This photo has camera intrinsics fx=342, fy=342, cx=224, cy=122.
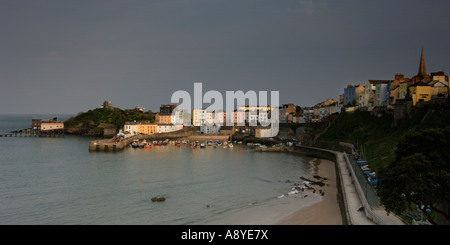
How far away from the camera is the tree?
1370 centimetres

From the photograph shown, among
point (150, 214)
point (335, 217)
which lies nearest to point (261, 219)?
point (335, 217)

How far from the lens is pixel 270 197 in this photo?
2938 centimetres

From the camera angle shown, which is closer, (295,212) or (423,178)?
(423,178)

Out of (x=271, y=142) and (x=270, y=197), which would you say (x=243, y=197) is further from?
(x=271, y=142)

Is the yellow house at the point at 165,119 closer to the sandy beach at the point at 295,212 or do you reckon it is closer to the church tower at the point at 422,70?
the church tower at the point at 422,70

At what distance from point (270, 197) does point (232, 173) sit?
40.1 ft

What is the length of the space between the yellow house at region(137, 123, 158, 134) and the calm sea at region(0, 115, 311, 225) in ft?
151

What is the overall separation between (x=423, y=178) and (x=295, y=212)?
38.8 ft

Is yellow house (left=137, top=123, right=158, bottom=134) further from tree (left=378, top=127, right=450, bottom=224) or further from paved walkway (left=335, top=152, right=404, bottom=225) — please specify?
tree (left=378, top=127, right=450, bottom=224)

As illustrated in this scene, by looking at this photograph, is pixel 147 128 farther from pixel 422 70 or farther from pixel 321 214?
pixel 321 214

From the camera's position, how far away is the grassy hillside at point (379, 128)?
117 ft

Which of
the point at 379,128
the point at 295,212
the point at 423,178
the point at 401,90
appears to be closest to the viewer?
the point at 423,178

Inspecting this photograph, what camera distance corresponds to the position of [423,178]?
14055 mm

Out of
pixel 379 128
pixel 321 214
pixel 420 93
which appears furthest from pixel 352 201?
pixel 420 93
